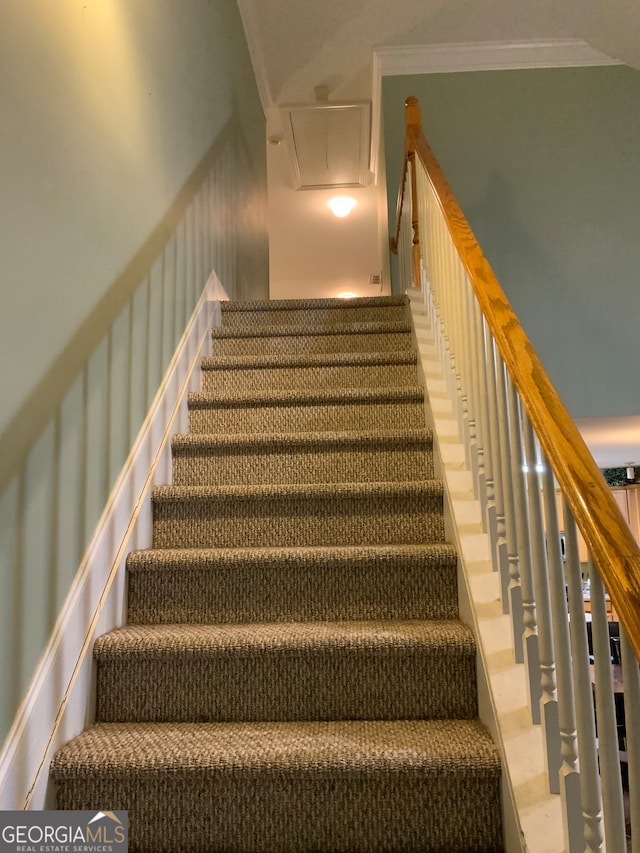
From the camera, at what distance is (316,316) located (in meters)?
3.28

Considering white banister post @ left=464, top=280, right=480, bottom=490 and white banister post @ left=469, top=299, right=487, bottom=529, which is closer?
white banister post @ left=469, top=299, right=487, bottom=529

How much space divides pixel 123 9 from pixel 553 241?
2.76 metres

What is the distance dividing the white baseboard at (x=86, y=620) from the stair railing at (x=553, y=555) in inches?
36.8

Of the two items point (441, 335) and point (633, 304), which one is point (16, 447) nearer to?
point (441, 335)

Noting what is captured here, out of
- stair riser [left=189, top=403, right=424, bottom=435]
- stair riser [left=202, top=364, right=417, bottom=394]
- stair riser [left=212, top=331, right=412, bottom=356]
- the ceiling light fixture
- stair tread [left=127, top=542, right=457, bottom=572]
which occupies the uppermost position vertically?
the ceiling light fixture

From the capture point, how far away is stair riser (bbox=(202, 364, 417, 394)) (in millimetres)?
2635

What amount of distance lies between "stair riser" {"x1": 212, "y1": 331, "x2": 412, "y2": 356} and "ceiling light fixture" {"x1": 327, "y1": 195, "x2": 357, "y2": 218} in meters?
3.93

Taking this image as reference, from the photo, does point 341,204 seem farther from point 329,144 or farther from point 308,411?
point 308,411

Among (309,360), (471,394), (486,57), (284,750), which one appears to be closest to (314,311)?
(309,360)

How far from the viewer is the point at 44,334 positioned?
54.5 inches

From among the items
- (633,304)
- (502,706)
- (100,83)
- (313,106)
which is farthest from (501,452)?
(313,106)

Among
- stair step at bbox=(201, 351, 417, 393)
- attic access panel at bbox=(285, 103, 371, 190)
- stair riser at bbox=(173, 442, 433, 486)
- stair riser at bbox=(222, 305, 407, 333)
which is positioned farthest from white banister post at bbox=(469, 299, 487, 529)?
attic access panel at bbox=(285, 103, 371, 190)

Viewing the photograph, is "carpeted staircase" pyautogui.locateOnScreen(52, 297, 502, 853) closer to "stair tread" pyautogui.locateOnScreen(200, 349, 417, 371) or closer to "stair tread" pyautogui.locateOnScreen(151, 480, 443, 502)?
"stair tread" pyautogui.locateOnScreen(151, 480, 443, 502)

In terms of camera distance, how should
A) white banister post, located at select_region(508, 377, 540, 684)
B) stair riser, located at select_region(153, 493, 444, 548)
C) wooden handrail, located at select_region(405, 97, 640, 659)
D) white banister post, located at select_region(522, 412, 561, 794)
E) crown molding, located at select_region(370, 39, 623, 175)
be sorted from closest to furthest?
wooden handrail, located at select_region(405, 97, 640, 659) → white banister post, located at select_region(522, 412, 561, 794) → white banister post, located at select_region(508, 377, 540, 684) → stair riser, located at select_region(153, 493, 444, 548) → crown molding, located at select_region(370, 39, 623, 175)
